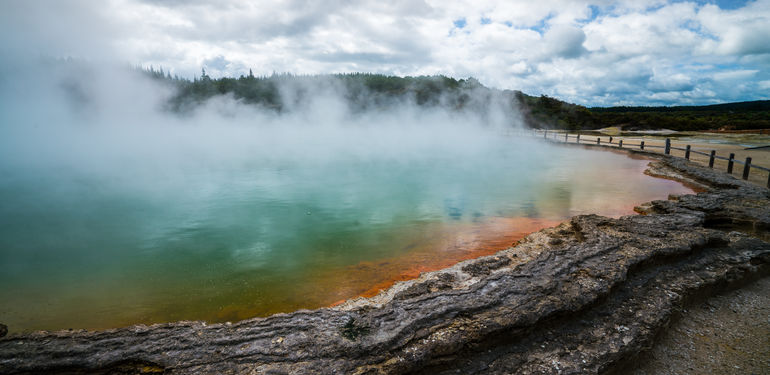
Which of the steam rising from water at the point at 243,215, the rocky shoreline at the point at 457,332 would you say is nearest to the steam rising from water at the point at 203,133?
the steam rising from water at the point at 243,215

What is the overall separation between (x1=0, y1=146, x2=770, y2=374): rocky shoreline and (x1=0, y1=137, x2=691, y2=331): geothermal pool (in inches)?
39.5

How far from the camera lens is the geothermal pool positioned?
340 cm

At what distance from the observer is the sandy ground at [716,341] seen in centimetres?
207

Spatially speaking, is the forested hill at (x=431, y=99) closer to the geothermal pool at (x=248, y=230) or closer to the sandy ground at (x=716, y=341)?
the geothermal pool at (x=248, y=230)

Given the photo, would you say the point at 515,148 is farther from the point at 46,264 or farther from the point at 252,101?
the point at 252,101

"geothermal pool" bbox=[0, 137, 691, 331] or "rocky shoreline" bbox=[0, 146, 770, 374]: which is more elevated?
"rocky shoreline" bbox=[0, 146, 770, 374]

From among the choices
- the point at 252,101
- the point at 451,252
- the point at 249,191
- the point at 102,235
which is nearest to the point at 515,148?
the point at 249,191

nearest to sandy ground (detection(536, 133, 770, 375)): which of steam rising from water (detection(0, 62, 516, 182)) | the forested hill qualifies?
steam rising from water (detection(0, 62, 516, 182))

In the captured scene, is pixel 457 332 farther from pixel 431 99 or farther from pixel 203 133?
pixel 431 99

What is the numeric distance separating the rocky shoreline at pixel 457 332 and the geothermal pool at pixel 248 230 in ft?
3.29

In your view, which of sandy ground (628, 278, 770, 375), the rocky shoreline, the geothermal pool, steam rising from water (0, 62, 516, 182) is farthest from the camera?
steam rising from water (0, 62, 516, 182)

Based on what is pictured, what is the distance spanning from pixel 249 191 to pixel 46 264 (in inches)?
161

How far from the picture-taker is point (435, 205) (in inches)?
268

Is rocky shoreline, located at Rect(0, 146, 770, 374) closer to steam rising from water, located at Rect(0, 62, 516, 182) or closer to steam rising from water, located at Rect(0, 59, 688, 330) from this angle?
steam rising from water, located at Rect(0, 59, 688, 330)
